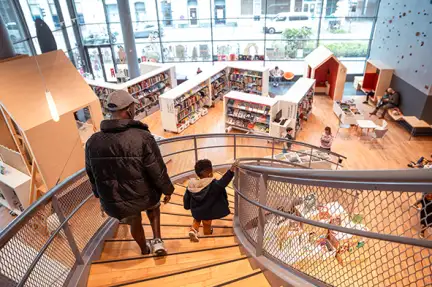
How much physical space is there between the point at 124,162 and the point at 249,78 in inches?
469

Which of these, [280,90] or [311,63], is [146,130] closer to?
[311,63]

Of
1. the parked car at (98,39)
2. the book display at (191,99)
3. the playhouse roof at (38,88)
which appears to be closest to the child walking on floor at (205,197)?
the playhouse roof at (38,88)

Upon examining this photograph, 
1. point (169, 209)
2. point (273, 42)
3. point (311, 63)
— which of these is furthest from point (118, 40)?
point (169, 209)

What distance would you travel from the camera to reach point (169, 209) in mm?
4426

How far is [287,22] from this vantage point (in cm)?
1437

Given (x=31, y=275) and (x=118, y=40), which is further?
(x=118, y=40)

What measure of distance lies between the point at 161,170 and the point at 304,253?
1.43m

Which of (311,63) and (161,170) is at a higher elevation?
(161,170)

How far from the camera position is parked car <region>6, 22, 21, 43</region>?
10477 millimetres

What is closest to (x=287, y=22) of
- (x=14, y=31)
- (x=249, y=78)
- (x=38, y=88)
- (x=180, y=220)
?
(x=249, y=78)

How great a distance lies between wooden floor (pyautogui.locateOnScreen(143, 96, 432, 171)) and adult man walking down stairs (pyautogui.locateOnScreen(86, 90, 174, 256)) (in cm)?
676

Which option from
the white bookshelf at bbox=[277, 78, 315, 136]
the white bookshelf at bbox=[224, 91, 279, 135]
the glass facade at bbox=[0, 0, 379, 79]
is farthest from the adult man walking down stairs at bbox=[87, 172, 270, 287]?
the glass facade at bbox=[0, 0, 379, 79]

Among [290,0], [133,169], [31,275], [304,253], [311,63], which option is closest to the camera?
[31,275]

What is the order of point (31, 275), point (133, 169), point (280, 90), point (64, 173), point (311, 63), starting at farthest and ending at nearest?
point (280, 90)
point (311, 63)
point (64, 173)
point (133, 169)
point (31, 275)
